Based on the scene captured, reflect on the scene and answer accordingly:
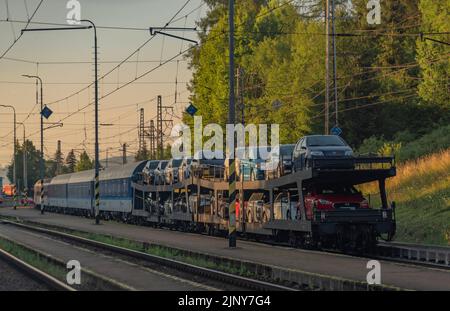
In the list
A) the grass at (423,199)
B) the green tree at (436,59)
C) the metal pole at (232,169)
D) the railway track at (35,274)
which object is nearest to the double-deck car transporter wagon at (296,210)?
the metal pole at (232,169)

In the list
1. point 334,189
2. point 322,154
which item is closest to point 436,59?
point 322,154

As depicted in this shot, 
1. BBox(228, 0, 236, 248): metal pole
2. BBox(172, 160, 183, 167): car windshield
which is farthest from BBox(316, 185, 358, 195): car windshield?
BBox(172, 160, 183, 167): car windshield

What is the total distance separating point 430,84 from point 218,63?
23.1 m

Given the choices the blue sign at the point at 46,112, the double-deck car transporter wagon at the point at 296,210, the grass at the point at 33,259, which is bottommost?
the grass at the point at 33,259

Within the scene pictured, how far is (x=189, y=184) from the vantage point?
128 feet

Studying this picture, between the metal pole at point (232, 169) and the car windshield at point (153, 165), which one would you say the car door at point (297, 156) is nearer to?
the metal pole at point (232, 169)

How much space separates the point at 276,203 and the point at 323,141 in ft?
8.88

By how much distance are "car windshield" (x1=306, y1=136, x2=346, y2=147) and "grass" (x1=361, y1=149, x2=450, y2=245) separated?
4.70 meters

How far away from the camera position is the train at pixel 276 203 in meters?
25.3

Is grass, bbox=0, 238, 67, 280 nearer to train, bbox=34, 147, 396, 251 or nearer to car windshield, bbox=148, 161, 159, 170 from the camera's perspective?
train, bbox=34, 147, 396, 251

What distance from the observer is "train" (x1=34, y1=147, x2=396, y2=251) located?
25.3 m

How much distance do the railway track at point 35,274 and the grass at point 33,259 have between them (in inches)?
9.9
